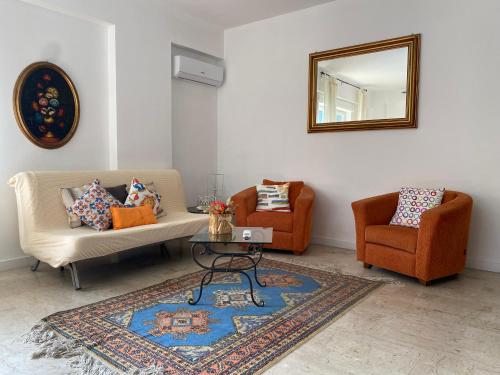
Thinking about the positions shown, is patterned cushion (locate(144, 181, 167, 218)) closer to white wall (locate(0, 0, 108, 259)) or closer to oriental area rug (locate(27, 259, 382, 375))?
white wall (locate(0, 0, 108, 259))

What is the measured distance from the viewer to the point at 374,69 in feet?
13.8

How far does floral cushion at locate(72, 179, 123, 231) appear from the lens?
10.9 ft

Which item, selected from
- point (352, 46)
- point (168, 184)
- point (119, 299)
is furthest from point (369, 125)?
point (119, 299)

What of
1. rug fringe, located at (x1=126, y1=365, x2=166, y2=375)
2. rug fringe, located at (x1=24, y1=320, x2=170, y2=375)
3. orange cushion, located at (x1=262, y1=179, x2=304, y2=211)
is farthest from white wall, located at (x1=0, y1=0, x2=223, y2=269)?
rug fringe, located at (x1=126, y1=365, x2=166, y2=375)

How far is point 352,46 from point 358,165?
1.30m

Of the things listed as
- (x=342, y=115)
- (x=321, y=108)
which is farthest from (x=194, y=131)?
(x=342, y=115)

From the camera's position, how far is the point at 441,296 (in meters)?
2.96

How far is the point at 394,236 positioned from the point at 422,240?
0.82 feet

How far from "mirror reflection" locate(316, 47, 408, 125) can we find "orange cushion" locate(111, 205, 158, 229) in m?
2.23

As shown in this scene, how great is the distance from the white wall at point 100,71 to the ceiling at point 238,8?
0.18 metres

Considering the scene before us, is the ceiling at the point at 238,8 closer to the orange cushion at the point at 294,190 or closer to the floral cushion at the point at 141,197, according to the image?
the orange cushion at the point at 294,190

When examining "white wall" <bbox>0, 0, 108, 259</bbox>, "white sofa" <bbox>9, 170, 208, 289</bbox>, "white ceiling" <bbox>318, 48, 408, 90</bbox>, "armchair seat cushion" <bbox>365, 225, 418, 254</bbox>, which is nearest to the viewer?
"white sofa" <bbox>9, 170, 208, 289</bbox>

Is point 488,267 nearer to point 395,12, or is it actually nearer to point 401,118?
point 401,118

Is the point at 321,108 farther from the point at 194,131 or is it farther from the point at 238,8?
the point at 194,131
